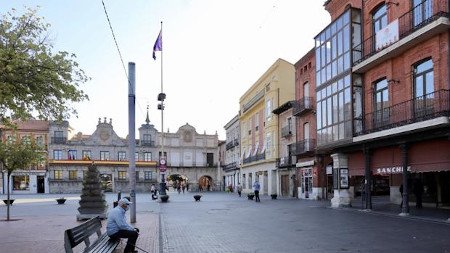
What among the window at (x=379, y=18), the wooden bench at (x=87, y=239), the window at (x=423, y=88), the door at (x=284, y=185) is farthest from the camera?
the door at (x=284, y=185)

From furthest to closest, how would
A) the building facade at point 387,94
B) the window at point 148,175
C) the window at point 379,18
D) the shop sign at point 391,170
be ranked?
1. the window at point 148,175
2. the window at point 379,18
3. the shop sign at point 391,170
4. the building facade at point 387,94

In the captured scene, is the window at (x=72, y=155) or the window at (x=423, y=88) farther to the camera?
the window at (x=72, y=155)

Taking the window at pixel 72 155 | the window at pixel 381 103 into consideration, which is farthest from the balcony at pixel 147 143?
the window at pixel 381 103

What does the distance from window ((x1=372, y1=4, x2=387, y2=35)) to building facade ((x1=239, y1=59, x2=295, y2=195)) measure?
77.1 feet

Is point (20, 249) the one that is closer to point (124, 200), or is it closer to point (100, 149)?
point (124, 200)

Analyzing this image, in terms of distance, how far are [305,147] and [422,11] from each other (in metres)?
19.1

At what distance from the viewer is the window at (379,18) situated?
2265 centimetres

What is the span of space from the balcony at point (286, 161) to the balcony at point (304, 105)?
6.00 meters

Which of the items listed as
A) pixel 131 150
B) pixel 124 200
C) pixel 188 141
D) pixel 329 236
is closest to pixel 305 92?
pixel 131 150

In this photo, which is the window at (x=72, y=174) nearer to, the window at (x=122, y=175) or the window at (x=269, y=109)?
the window at (x=122, y=175)

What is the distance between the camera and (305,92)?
3781 centimetres

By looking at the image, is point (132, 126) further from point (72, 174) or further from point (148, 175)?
point (148, 175)

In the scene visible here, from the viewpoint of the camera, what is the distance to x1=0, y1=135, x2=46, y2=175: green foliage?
20875 mm

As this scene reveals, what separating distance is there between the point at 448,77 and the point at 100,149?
72211mm
